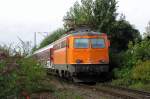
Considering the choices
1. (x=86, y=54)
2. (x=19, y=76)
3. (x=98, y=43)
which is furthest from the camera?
(x=98, y=43)

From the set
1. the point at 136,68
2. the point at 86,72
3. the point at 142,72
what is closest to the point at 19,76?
the point at 142,72

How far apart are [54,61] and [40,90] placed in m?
16.8

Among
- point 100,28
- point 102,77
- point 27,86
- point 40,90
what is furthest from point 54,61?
point 27,86

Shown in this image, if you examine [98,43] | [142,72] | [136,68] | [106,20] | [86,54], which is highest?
[106,20]

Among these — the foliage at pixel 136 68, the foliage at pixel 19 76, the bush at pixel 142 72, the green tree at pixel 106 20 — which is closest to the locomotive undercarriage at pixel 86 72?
the foliage at pixel 136 68

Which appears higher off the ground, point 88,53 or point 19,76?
point 88,53

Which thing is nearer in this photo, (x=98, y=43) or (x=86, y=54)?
(x=86, y=54)

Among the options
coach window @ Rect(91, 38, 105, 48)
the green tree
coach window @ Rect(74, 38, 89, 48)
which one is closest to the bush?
coach window @ Rect(91, 38, 105, 48)

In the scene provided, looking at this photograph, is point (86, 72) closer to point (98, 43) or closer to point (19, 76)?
point (98, 43)

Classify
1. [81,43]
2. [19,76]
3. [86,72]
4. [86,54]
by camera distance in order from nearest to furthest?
[19,76] → [86,72] → [86,54] → [81,43]

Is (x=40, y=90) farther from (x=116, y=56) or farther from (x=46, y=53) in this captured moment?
(x=46, y=53)

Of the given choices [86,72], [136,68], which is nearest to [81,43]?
[86,72]

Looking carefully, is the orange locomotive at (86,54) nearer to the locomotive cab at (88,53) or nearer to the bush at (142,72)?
the locomotive cab at (88,53)

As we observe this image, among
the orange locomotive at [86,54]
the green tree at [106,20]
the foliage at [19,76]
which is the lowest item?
the foliage at [19,76]
